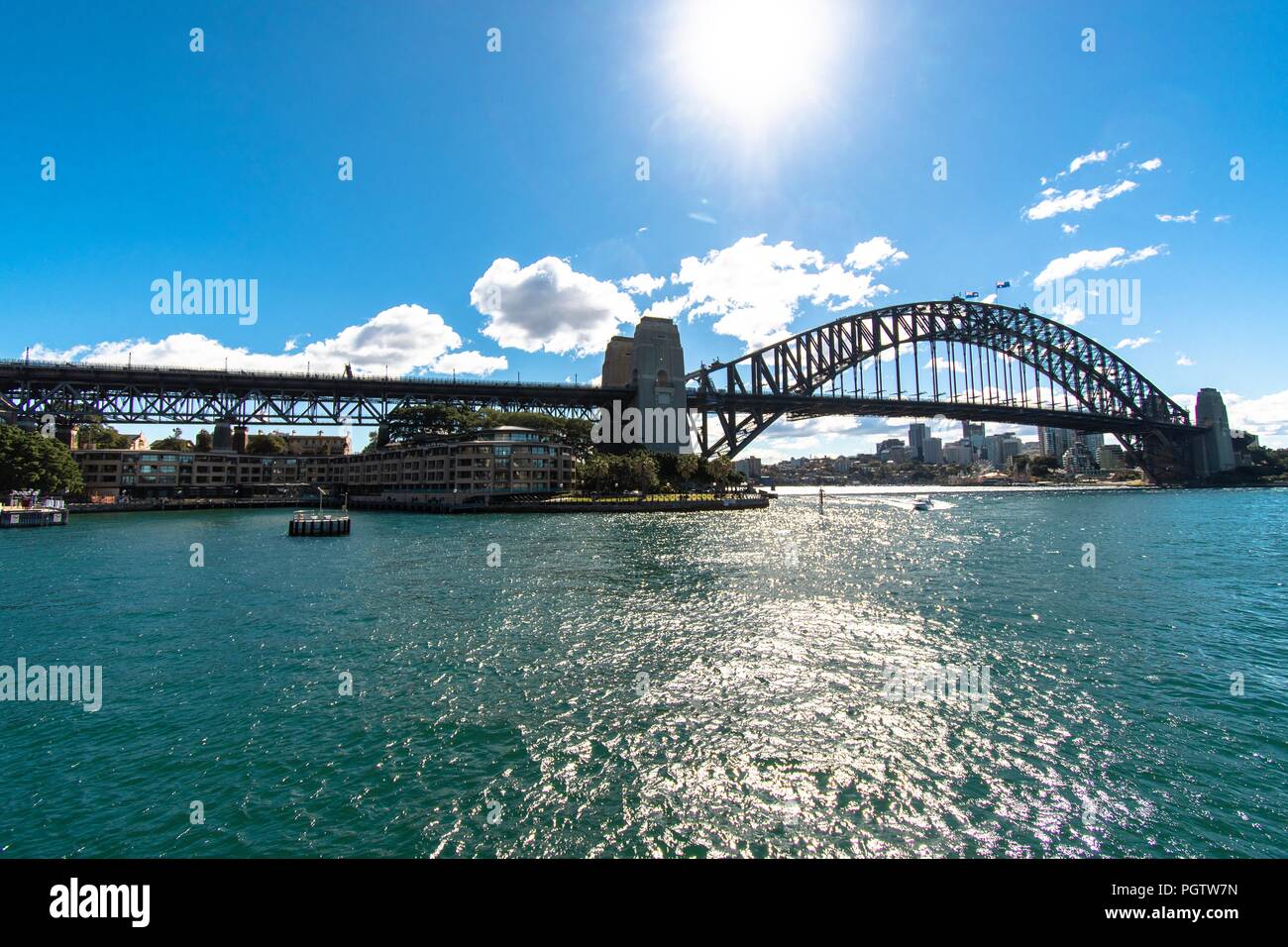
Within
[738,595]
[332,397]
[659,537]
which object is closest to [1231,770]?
[738,595]

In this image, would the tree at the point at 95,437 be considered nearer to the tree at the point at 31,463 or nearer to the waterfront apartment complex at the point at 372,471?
the waterfront apartment complex at the point at 372,471

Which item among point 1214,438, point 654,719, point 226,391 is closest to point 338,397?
point 226,391

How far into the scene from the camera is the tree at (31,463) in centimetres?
6856

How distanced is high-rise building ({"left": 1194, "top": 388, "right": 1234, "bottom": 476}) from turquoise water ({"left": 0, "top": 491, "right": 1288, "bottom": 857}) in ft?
457

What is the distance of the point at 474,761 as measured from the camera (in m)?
11.0

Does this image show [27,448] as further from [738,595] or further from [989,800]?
[989,800]

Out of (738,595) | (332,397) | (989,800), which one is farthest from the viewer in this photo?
(332,397)

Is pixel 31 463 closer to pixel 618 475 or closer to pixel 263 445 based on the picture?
pixel 263 445

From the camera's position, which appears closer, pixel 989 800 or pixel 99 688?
pixel 989 800

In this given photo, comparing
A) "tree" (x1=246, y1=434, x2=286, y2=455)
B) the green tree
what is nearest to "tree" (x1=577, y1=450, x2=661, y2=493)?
the green tree

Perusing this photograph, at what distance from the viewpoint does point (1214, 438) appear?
128625mm
